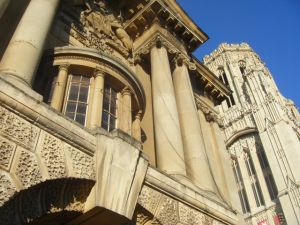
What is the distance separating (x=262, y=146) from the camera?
67.4 m

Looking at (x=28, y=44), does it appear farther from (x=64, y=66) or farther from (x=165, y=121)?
(x=165, y=121)

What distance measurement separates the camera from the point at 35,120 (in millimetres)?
6445

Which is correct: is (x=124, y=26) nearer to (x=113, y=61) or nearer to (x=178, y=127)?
(x=113, y=61)

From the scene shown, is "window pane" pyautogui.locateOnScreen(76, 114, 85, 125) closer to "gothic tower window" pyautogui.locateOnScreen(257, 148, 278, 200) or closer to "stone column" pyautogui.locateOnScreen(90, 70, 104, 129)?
"stone column" pyautogui.locateOnScreen(90, 70, 104, 129)

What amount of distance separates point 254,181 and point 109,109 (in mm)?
60670

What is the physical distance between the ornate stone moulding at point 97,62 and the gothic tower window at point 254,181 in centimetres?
5767

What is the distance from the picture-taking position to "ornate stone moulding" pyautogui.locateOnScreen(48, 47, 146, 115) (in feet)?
37.7

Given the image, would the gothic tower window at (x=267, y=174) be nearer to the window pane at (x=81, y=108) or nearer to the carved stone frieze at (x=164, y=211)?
the window pane at (x=81, y=108)

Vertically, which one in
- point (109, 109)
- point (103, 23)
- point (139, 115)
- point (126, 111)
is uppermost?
point (103, 23)

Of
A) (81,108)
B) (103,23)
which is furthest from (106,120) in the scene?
(103,23)

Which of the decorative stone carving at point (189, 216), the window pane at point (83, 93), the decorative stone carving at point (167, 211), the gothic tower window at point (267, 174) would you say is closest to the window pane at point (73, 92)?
the window pane at point (83, 93)

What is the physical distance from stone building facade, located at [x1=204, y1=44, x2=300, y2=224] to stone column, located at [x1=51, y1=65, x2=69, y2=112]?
50852 mm

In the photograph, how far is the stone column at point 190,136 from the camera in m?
10.9

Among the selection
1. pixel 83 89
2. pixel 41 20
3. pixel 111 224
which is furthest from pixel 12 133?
pixel 83 89
